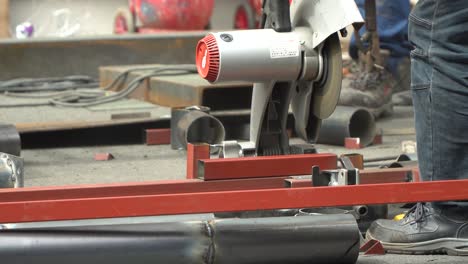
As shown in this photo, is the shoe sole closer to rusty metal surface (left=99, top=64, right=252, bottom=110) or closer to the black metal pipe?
the black metal pipe

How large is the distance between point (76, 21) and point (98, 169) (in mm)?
5704

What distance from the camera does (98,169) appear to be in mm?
4043

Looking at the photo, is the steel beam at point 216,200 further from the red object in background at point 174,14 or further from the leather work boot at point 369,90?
the red object in background at point 174,14

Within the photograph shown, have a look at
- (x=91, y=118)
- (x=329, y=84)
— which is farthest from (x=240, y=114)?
(x=329, y=84)

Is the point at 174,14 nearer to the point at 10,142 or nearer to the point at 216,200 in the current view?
the point at 10,142

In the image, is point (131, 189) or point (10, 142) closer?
point (131, 189)

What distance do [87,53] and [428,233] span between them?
4.00m

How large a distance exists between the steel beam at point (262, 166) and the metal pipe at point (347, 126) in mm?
1524

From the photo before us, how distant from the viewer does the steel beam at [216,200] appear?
2.32 meters

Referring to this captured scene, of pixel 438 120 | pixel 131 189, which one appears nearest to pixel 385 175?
pixel 438 120

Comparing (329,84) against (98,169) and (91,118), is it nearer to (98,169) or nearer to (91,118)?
(98,169)

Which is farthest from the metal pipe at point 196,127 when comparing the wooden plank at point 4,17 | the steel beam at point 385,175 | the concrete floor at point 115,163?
the wooden plank at point 4,17

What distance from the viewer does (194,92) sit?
192 inches

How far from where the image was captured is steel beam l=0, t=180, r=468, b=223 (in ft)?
7.63
